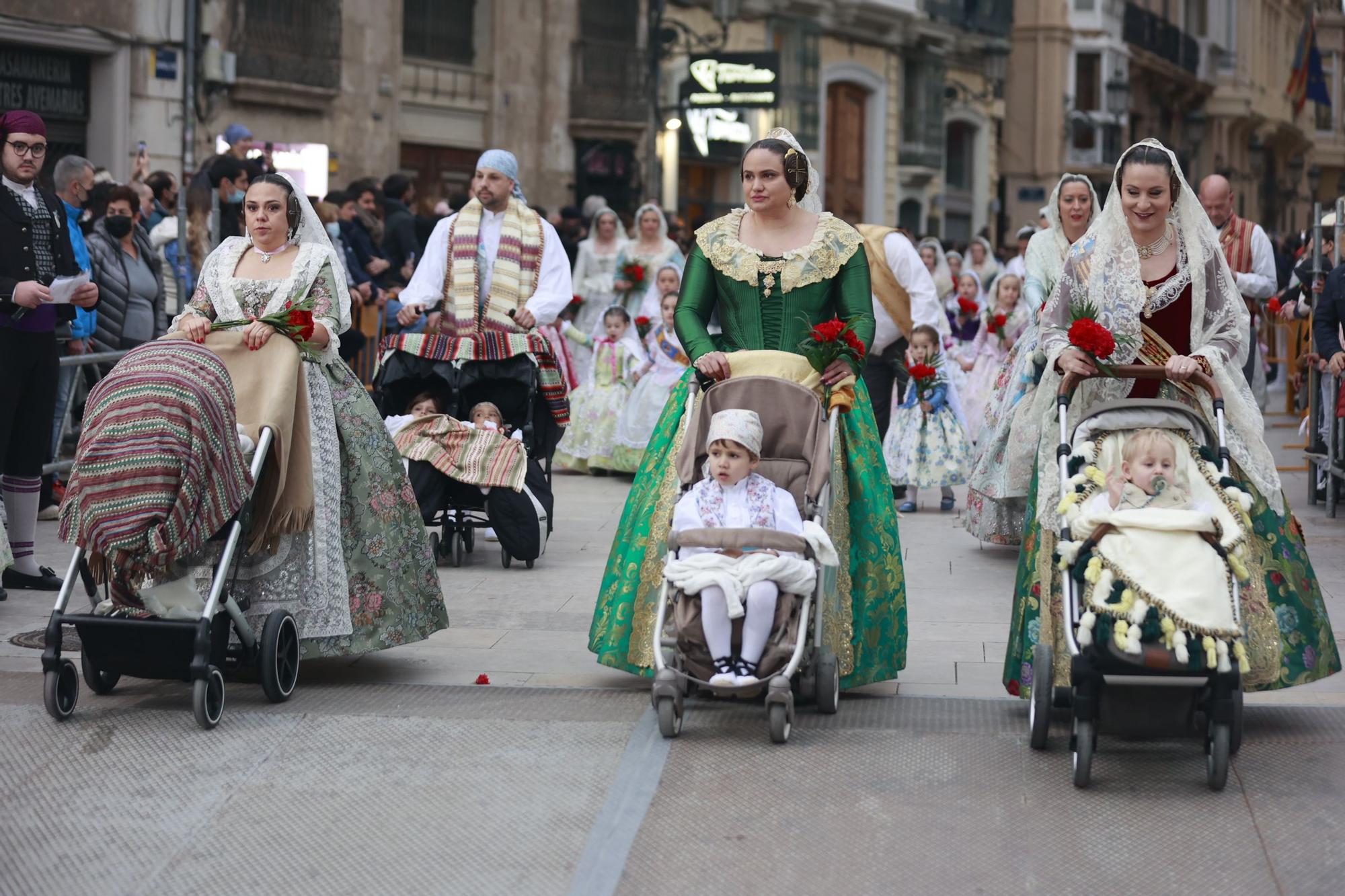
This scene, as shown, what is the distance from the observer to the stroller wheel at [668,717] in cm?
577

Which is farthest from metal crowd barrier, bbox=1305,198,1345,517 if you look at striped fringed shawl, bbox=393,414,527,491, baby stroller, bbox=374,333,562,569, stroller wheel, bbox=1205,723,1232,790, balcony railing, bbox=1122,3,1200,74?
balcony railing, bbox=1122,3,1200,74

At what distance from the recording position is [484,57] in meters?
24.5

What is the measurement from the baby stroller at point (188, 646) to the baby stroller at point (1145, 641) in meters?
2.49

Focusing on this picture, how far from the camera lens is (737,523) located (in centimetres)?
593

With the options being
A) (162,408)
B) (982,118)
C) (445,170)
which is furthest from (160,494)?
(982,118)

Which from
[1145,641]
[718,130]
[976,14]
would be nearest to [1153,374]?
[1145,641]

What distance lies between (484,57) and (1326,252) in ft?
45.7

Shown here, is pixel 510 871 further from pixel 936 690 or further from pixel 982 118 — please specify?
pixel 982 118

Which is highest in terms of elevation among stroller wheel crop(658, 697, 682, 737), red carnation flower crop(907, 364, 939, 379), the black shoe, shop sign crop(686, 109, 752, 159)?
shop sign crop(686, 109, 752, 159)

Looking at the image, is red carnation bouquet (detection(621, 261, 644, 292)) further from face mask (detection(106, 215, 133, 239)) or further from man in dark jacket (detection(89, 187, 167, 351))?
face mask (detection(106, 215, 133, 239))

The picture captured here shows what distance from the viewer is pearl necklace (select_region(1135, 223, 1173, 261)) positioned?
611 centimetres

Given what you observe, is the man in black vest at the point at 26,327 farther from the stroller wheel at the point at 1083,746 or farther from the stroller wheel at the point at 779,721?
the stroller wheel at the point at 1083,746

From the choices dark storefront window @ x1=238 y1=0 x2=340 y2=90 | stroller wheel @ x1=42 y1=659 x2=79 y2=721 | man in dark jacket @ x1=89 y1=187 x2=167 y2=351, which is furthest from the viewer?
dark storefront window @ x1=238 y1=0 x2=340 y2=90

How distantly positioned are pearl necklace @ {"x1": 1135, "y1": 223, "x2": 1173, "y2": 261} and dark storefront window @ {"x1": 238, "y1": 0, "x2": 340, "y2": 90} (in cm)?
1507
